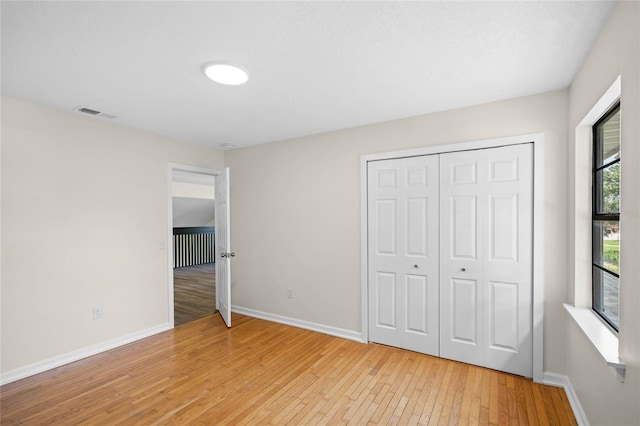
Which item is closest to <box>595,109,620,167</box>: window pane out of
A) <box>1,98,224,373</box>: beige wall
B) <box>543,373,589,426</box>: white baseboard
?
<box>543,373,589,426</box>: white baseboard

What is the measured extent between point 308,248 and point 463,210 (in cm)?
183

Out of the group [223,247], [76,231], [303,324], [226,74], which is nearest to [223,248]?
[223,247]

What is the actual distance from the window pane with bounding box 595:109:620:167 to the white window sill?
1.03 meters

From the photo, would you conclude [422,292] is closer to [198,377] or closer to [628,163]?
[628,163]

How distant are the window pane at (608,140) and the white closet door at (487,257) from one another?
0.48 m

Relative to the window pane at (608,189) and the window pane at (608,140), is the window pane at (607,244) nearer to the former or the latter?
the window pane at (608,189)

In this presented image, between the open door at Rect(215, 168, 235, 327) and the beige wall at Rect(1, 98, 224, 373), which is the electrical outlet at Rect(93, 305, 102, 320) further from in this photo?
the open door at Rect(215, 168, 235, 327)

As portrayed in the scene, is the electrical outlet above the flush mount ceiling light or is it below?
below

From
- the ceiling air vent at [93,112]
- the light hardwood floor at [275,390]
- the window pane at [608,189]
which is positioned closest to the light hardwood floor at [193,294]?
the light hardwood floor at [275,390]

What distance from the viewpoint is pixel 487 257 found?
2662mm

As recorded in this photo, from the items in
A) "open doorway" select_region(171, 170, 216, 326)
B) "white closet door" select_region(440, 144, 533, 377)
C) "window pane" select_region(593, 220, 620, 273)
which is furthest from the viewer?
"open doorway" select_region(171, 170, 216, 326)

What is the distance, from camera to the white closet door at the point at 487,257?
2.52 meters

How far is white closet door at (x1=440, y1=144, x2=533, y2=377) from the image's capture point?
2523 millimetres

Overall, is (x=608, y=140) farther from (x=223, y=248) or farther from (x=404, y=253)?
(x=223, y=248)
